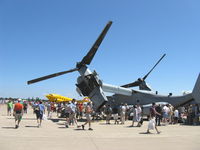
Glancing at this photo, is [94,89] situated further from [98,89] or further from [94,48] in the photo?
[94,48]

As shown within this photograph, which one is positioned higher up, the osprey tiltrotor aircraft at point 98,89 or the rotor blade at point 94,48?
the rotor blade at point 94,48

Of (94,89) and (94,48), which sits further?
(94,48)

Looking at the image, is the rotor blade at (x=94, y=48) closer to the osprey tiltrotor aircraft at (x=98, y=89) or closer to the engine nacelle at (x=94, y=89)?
the osprey tiltrotor aircraft at (x=98, y=89)

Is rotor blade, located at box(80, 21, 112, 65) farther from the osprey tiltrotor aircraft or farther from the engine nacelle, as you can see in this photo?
the engine nacelle

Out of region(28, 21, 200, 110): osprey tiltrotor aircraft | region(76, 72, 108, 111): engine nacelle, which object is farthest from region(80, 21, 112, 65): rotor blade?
region(76, 72, 108, 111): engine nacelle

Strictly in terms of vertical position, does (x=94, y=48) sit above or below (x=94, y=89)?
above

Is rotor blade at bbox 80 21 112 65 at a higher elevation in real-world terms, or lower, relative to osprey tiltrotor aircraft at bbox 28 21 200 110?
higher

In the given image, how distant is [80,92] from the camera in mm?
19953

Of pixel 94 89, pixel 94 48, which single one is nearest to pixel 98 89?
pixel 94 89

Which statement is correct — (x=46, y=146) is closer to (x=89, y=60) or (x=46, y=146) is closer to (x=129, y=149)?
(x=129, y=149)

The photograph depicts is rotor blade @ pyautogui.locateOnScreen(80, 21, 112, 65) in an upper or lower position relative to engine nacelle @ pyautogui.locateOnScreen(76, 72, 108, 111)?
upper

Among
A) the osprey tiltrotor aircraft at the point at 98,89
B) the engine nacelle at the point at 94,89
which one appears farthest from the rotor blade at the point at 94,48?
the engine nacelle at the point at 94,89

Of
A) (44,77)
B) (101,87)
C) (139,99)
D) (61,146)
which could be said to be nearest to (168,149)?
(61,146)

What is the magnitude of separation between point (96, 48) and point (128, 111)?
6.78 metres
